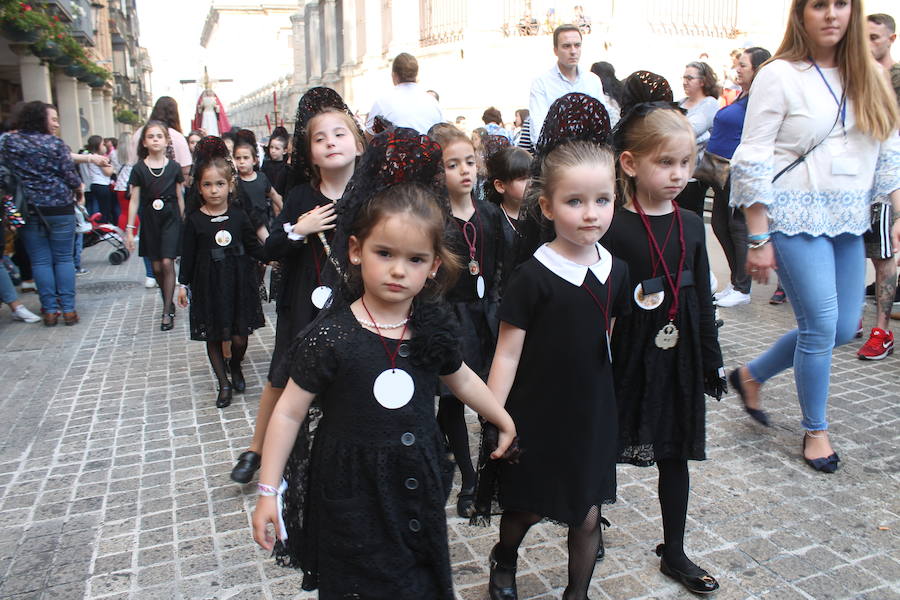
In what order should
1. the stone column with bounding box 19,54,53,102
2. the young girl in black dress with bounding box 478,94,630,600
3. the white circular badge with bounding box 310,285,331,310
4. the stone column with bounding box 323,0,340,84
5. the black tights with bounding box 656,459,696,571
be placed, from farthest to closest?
the stone column with bounding box 323,0,340,84, the stone column with bounding box 19,54,53,102, the white circular badge with bounding box 310,285,331,310, the black tights with bounding box 656,459,696,571, the young girl in black dress with bounding box 478,94,630,600

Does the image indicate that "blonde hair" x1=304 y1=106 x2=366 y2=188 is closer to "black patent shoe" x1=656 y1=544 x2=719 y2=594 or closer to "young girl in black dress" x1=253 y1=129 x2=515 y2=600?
"young girl in black dress" x1=253 y1=129 x2=515 y2=600

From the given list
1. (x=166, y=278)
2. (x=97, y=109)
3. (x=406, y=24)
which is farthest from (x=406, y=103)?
(x=97, y=109)

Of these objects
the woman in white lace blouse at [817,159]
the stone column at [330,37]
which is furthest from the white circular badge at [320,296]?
the stone column at [330,37]

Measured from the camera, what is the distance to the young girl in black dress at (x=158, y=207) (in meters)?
7.94

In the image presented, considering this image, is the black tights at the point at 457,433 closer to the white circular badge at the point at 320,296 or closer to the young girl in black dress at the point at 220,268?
the white circular badge at the point at 320,296

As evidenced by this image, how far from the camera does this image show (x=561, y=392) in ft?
8.80

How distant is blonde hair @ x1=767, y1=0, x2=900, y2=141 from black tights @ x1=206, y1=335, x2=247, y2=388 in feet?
13.0

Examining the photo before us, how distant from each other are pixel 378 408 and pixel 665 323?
48.7 inches

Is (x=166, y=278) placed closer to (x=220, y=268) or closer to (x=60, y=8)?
(x=220, y=268)

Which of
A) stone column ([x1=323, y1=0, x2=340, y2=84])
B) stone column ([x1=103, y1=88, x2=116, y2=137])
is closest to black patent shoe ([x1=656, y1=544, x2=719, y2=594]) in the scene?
stone column ([x1=103, y1=88, x2=116, y2=137])

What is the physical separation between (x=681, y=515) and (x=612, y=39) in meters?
20.3

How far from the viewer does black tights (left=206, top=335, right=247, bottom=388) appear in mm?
5457

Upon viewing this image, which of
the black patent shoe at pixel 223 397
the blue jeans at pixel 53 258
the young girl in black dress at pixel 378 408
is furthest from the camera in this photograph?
the blue jeans at pixel 53 258

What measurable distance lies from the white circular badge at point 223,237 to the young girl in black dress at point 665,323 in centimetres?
336
